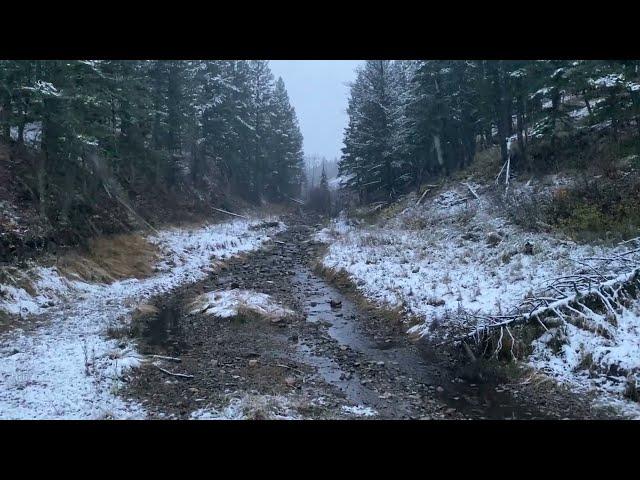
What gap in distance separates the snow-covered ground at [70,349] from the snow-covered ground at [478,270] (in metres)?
7.47

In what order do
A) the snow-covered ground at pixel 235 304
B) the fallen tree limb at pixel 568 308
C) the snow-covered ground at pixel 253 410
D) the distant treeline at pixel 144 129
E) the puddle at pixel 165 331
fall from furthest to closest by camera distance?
the distant treeline at pixel 144 129
the snow-covered ground at pixel 235 304
the puddle at pixel 165 331
the fallen tree limb at pixel 568 308
the snow-covered ground at pixel 253 410

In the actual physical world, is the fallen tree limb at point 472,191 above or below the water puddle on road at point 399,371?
above

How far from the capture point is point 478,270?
48.6ft

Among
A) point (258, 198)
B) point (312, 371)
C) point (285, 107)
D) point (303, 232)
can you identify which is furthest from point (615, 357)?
point (285, 107)

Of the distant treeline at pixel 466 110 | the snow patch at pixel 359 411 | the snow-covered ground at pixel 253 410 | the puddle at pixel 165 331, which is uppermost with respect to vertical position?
the distant treeline at pixel 466 110

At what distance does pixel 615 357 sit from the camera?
8.58 m

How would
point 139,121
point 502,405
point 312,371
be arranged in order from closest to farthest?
1. point 502,405
2. point 312,371
3. point 139,121

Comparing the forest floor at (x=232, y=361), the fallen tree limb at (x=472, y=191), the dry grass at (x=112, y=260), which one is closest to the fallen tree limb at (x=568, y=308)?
the forest floor at (x=232, y=361)

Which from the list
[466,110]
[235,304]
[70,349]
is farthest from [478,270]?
[466,110]

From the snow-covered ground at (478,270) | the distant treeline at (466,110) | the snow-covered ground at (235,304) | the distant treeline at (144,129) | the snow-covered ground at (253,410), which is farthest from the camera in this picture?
the distant treeline at (466,110)

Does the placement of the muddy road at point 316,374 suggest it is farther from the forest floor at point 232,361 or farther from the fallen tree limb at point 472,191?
the fallen tree limb at point 472,191

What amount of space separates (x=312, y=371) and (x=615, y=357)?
19.9ft

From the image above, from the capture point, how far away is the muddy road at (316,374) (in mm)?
8242
